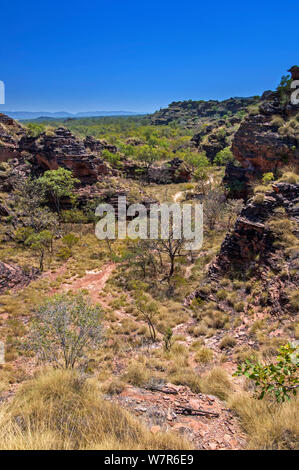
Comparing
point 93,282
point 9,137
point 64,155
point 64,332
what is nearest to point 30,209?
point 64,155

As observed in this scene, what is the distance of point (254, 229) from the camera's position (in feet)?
34.2

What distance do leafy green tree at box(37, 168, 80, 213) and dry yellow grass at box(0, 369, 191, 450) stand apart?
71.8 ft

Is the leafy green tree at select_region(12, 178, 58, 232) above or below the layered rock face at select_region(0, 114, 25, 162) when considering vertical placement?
below

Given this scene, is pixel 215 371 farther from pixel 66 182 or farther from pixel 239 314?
pixel 66 182

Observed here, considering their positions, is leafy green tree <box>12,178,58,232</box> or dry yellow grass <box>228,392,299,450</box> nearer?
dry yellow grass <box>228,392,299,450</box>

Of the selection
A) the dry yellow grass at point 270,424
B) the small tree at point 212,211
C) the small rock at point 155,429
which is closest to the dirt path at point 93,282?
the small tree at point 212,211

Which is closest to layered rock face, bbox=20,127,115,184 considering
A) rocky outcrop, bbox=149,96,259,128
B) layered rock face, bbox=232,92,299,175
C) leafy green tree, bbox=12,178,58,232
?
leafy green tree, bbox=12,178,58,232

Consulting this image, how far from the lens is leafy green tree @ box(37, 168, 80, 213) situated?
76.7 ft

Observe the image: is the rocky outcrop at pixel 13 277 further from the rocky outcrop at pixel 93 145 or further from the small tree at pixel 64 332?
the rocky outcrop at pixel 93 145

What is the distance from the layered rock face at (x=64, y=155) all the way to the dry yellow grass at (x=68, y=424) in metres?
26.0

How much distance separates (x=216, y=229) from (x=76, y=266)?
38.6ft

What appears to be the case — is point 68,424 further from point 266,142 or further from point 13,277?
point 266,142

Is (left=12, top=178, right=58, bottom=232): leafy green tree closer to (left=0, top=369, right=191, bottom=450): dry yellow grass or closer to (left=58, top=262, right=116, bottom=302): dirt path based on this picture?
(left=58, top=262, right=116, bottom=302): dirt path

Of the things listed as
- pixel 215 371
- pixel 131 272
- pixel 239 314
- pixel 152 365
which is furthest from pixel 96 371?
pixel 131 272
